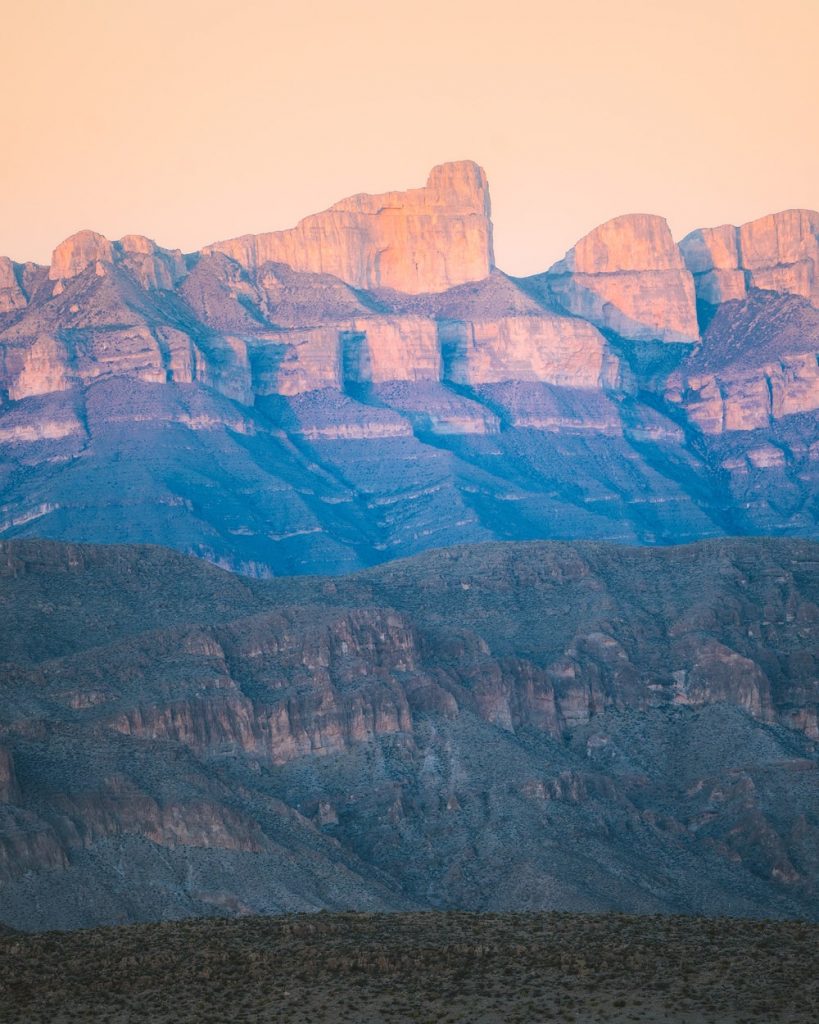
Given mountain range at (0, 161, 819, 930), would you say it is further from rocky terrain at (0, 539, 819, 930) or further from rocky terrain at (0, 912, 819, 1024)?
rocky terrain at (0, 912, 819, 1024)

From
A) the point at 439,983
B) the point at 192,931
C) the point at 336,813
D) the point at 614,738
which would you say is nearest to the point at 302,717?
the point at 336,813

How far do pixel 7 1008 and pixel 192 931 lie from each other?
11421 millimetres

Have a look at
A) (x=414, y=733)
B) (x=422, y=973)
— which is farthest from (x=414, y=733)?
(x=422, y=973)

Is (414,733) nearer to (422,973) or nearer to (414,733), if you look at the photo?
(414,733)

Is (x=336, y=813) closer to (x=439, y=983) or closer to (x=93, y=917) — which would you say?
(x=93, y=917)

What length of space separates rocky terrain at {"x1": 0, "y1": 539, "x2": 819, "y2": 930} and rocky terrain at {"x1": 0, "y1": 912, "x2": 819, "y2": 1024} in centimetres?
2240

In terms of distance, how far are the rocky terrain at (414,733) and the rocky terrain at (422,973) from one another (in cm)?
2240

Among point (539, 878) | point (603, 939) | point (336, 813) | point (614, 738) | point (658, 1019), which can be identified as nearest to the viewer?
point (658, 1019)

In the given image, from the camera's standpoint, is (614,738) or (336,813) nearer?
(336,813)

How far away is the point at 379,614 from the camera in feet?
424

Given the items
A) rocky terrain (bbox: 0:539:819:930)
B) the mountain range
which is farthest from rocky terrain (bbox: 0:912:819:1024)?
the mountain range

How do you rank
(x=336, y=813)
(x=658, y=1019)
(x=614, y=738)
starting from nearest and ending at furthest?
(x=658, y=1019)
(x=336, y=813)
(x=614, y=738)

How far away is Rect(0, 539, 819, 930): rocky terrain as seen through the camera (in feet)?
343

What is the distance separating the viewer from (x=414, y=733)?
123 metres
